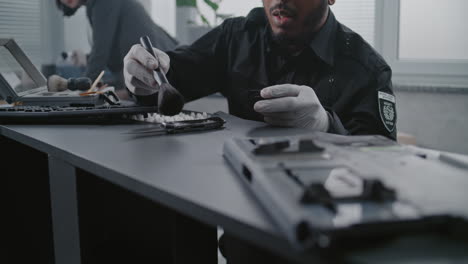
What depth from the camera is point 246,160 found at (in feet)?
1.70

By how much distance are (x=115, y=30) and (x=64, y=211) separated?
6.06 ft

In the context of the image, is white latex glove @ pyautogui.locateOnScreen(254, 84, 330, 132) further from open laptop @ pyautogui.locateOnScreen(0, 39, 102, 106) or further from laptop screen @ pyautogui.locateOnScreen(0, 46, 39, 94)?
laptop screen @ pyautogui.locateOnScreen(0, 46, 39, 94)

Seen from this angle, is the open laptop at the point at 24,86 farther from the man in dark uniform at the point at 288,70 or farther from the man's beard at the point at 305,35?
the man's beard at the point at 305,35

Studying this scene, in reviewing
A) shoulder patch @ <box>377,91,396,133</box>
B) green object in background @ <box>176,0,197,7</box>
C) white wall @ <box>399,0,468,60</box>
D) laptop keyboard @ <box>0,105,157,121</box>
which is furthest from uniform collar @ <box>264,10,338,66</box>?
green object in background @ <box>176,0,197,7</box>

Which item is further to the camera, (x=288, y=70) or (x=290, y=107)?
(x=288, y=70)

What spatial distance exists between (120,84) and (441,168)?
223 cm

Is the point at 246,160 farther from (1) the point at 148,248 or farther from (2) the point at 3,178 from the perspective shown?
(2) the point at 3,178

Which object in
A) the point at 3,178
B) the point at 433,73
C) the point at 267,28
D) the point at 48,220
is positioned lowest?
the point at 48,220

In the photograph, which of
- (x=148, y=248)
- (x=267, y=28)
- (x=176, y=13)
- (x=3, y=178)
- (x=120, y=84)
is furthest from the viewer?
(x=176, y=13)

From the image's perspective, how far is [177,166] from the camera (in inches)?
23.8

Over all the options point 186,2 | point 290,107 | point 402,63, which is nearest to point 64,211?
point 290,107

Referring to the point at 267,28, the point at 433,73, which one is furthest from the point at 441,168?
the point at 433,73

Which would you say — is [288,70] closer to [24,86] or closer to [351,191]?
[24,86]

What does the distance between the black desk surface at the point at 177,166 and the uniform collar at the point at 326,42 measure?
43 centimetres
